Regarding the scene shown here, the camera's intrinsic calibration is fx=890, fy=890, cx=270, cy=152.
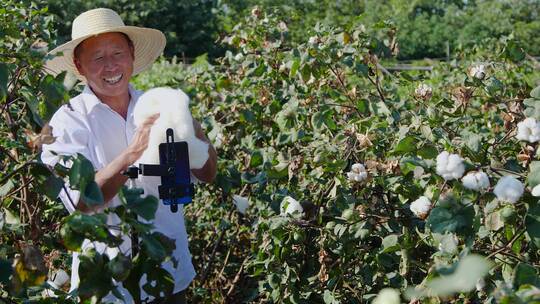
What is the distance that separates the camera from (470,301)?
211 cm

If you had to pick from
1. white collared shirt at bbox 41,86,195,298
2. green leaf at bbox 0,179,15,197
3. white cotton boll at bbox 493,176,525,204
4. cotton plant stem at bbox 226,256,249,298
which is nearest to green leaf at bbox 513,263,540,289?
white cotton boll at bbox 493,176,525,204

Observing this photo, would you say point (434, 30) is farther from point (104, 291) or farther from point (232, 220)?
point (104, 291)

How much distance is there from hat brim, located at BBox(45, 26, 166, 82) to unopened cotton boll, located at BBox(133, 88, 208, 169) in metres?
0.40

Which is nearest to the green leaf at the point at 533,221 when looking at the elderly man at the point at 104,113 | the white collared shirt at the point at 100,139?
the elderly man at the point at 104,113

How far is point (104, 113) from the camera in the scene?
220 cm

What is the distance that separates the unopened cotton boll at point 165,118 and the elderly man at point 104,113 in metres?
0.15

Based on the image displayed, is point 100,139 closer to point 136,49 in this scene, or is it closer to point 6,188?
point 6,188

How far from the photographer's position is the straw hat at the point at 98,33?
7.44 ft

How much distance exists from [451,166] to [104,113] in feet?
3.03

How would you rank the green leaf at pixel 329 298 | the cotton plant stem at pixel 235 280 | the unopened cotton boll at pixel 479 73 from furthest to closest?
the cotton plant stem at pixel 235 280
the unopened cotton boll at pixel 479 73
the green leaf at pixel 329 298

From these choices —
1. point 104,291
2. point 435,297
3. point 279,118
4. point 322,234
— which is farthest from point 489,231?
point 279,118

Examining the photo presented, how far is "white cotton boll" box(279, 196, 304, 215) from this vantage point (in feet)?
8.06

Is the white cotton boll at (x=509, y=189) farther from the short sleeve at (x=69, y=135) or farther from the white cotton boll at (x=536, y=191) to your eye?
the short sleeve at (x=69, y=135)

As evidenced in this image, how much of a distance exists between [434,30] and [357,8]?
3074 mm
